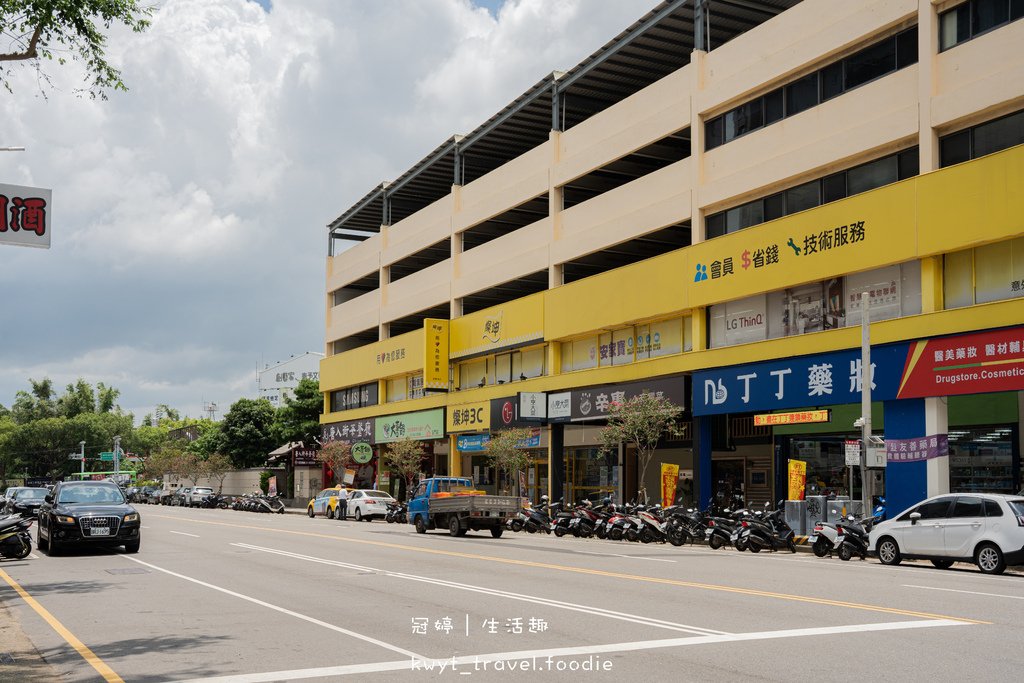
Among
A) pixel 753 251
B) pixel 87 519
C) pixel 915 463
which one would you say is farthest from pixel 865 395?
pixel 87 519

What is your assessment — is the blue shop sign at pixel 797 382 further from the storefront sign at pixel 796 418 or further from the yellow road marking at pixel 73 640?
the yellow road marking at pixel 73 640

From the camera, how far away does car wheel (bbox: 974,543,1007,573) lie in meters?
19.2

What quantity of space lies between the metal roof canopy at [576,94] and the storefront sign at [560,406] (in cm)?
1137

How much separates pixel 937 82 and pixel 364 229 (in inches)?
1849

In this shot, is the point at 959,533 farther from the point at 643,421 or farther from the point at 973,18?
the point at 643,421

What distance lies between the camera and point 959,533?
2009cm

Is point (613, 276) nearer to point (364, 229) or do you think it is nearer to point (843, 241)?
point (843, 241)

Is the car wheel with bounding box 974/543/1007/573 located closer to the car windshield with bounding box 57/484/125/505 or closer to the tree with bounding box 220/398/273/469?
the car windshield with bounding box 57/484/125/505

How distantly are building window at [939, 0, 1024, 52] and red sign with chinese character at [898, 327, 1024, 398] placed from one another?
7.86 metres

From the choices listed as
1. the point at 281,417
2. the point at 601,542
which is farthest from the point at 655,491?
the point at 281,417

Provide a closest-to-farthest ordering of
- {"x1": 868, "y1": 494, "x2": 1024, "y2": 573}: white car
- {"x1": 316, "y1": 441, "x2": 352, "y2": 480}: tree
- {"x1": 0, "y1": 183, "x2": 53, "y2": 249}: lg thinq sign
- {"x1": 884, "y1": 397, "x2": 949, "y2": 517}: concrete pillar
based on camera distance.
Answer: {"x1": 0, "y1": 183, "x2": 53, "y2": 249}: lg thinq sign
{"x1": 868, "y1": 494, "x2": 1024, "y2": 573}: white car
{"x1": 884, "y1": 397, "x2": 949, "y2": 517}: concrete pillar
{"x1": 316, "y1": 441, "x2": 352, "y2": 480}: tree

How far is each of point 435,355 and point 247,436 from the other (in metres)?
44.3

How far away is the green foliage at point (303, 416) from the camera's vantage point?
8569cm

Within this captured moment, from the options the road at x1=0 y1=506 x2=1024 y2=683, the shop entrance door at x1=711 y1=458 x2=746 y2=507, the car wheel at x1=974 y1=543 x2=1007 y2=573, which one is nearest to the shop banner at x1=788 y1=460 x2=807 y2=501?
the road at x1=0 y1=506 x2=1024 y2=683
